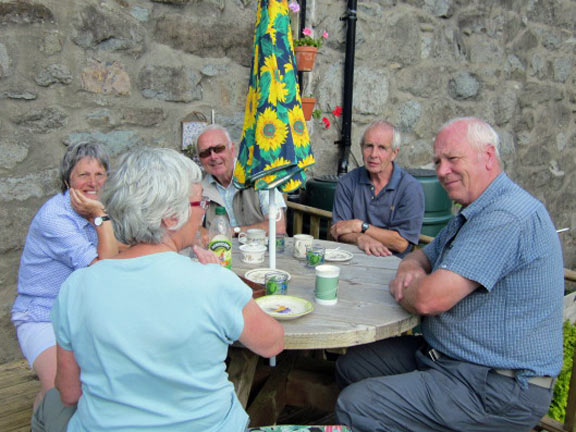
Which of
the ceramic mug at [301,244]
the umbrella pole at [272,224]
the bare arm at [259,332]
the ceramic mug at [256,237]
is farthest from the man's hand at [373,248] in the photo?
the bare arm at [259,332]

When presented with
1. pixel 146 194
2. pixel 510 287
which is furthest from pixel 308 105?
pixel 146 194

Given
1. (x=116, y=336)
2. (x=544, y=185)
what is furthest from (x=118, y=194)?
(x=544, y=185)

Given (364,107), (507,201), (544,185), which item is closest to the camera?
(507,201)

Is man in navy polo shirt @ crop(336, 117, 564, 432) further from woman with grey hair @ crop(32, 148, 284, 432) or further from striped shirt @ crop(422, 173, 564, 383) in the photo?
woman with grey hair @ crop(32, 148, 284, 432)

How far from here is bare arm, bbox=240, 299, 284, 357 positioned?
4.29 feet

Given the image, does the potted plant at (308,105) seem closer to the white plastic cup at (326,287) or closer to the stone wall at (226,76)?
the stone wall at (226,76)

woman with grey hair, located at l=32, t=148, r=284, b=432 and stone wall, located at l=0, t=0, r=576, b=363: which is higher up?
stone wall, located at l=0, t=0, r=576, b=363

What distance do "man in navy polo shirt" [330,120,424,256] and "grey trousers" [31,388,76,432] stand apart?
69.4 inches

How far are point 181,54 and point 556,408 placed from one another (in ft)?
10.3

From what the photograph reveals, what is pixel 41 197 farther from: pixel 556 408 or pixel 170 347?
pixel 556 408

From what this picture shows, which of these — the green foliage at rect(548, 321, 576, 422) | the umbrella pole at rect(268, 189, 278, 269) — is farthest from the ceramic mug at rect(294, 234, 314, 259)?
the green foliage at rect(548, 321, 576, 422)

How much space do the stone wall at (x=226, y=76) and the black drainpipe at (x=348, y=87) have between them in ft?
0.21

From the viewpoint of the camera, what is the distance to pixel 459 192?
6.26 ft

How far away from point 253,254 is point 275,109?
2.33 ft
